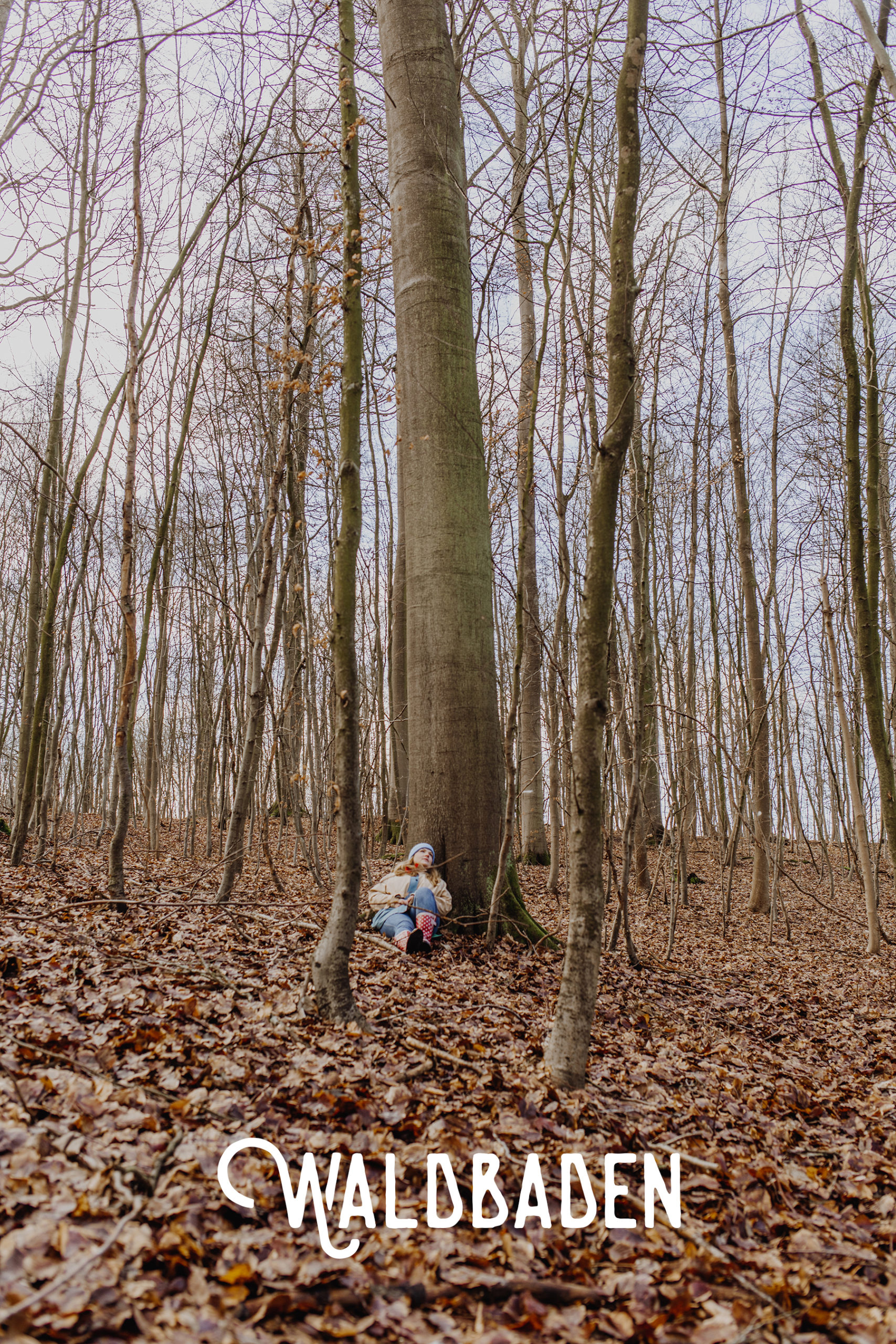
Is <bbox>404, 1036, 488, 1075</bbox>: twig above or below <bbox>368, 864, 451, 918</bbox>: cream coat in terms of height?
below

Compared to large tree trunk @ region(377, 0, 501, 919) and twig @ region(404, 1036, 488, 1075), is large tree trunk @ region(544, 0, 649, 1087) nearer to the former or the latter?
twig @ region(404, 1036, 488, 1075)

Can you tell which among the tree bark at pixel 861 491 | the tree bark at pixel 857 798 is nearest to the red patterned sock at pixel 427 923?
the tree bark at pixel 861 491

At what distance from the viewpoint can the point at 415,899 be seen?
4.84m

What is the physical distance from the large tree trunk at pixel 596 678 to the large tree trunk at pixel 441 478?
6.49 ft

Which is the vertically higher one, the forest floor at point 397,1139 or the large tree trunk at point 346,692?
the large tree trunk at point 346,692

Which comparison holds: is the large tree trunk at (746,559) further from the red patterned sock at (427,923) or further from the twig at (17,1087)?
the twig at (17,1087)

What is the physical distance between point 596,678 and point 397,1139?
5.88 feet

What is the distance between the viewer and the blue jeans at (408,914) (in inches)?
190

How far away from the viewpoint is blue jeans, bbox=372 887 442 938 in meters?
4.82

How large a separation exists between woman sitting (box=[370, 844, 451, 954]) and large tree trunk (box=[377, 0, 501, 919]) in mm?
112

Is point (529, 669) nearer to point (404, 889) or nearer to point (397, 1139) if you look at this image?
point (404, 889)

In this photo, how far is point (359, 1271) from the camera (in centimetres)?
184

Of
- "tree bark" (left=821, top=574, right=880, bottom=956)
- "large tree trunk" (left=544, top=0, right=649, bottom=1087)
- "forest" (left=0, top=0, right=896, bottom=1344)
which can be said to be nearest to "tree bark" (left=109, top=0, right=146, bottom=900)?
"forest" (left=0, top=0, right=896, bottom=1344)

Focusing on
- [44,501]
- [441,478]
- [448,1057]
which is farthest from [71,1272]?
[44,501]
